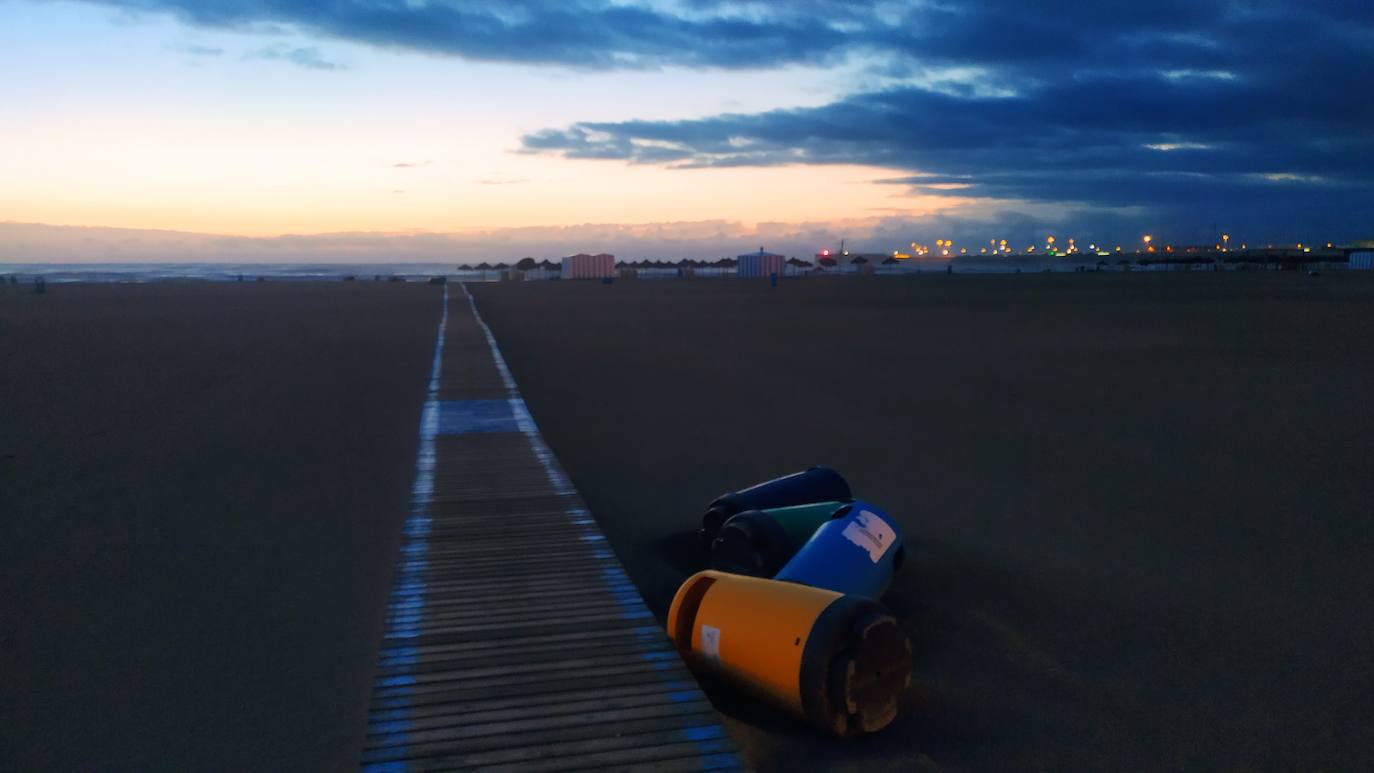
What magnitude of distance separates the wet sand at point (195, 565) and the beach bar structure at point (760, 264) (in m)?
79.4

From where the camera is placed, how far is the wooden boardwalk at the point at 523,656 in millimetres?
3467

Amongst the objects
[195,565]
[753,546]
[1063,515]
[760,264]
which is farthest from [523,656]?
[760,264]

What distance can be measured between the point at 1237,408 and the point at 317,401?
453 inches

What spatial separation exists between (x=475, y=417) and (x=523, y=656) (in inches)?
260

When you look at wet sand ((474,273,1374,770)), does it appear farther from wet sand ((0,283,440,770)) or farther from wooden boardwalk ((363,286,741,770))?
wet sand ((0,283,440,770))

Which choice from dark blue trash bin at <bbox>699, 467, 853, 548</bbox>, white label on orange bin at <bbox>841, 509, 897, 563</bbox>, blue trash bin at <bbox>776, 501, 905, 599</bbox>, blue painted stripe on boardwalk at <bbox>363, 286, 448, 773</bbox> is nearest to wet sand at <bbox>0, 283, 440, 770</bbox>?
blue painted stripe on boardwalk at <bbox>363, 286, 448, 773</bbox>

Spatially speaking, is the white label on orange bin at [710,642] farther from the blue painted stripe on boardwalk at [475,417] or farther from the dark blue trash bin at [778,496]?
the blue painted stripe on boardwalk at [475,417]

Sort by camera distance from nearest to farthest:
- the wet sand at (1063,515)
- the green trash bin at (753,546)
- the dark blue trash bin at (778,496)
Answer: the wet sand at (1063,515), the green trash bin at (753,546), the dark blue trash bin at (778,496)

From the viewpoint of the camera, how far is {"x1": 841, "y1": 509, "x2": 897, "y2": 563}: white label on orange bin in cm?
518

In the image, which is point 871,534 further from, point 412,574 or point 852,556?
point 412,574

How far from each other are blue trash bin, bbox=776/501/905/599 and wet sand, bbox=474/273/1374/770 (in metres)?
0.33

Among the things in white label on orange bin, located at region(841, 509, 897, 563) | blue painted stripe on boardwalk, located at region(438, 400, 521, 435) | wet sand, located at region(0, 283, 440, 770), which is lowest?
wet sand, located at region(0, 283, 440, 770)

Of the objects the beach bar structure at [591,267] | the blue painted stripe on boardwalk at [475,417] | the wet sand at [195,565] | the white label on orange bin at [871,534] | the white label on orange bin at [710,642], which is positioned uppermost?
the beach bar structure at [591,267]

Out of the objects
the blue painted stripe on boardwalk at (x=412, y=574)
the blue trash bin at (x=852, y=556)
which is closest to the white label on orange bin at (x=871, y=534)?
the blue trash bin at (x=852, y=556)
